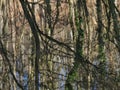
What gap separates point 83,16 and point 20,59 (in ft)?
5.23

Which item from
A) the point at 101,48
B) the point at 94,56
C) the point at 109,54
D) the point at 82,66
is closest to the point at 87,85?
the point at 101,48

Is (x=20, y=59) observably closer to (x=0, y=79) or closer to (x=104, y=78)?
(x=0, y=79)

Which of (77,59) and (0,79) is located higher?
(77,59)

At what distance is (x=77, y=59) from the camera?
79.0 inches

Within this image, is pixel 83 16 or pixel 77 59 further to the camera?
pixel 83 16

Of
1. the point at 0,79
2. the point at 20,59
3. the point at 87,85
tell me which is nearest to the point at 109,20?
the point at 87,85

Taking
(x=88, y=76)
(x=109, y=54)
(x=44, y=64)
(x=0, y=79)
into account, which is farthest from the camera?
(x=109, y=54)

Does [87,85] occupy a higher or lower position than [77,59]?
lower

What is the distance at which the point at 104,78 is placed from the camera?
2074mm

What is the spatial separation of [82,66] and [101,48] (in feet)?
1.23

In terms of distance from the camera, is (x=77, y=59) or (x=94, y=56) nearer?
(x=77, y=59)

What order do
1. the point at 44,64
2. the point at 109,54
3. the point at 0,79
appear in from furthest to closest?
the point at 109,54 → the point at 0,79 → the point at 44,64

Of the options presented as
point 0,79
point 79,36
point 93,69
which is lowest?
point 0,79

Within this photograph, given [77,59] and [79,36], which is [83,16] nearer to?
[79,36]
